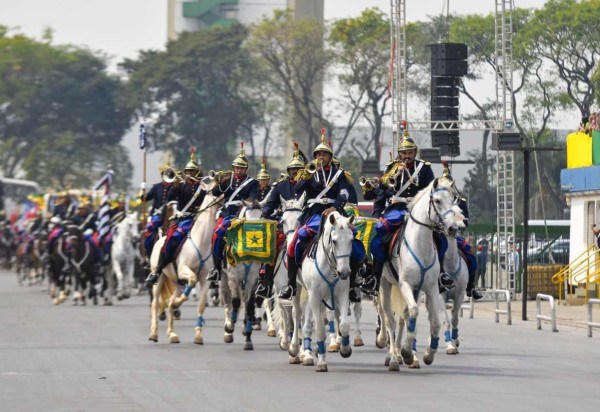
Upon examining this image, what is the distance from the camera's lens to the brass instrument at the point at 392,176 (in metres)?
21.3

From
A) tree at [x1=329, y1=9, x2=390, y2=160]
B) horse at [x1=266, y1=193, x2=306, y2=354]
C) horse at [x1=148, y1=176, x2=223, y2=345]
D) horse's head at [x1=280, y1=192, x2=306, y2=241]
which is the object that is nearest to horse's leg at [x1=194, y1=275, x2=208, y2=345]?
horse at [x1=148, y1=176, x2=223, y2=345]

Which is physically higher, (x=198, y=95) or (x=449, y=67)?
(x=198, y=95)

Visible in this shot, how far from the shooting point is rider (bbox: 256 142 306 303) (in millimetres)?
23500

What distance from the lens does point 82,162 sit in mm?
113812

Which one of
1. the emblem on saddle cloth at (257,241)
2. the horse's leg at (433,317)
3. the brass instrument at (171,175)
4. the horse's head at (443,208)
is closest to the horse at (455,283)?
the emblem on saddle cloth at (257,241)

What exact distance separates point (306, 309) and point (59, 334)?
8.28 m

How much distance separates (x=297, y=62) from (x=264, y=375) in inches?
2946

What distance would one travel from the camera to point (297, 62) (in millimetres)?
94312

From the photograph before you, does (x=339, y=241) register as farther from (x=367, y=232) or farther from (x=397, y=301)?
(x=397, y=301)

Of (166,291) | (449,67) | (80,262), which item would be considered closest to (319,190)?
(166,291)

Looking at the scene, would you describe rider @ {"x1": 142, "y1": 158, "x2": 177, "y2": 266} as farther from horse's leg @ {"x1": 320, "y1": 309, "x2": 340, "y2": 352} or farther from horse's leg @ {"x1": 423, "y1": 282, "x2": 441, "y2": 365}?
horse's leg @ {"x1": 423, "y1": 282, "x2": 441, "y2": 365}

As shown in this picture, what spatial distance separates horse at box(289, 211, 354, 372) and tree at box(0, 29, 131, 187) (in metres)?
94.2

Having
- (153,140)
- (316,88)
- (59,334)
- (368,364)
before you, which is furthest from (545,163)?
(368,364)

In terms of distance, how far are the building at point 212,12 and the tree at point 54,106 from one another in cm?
2122
